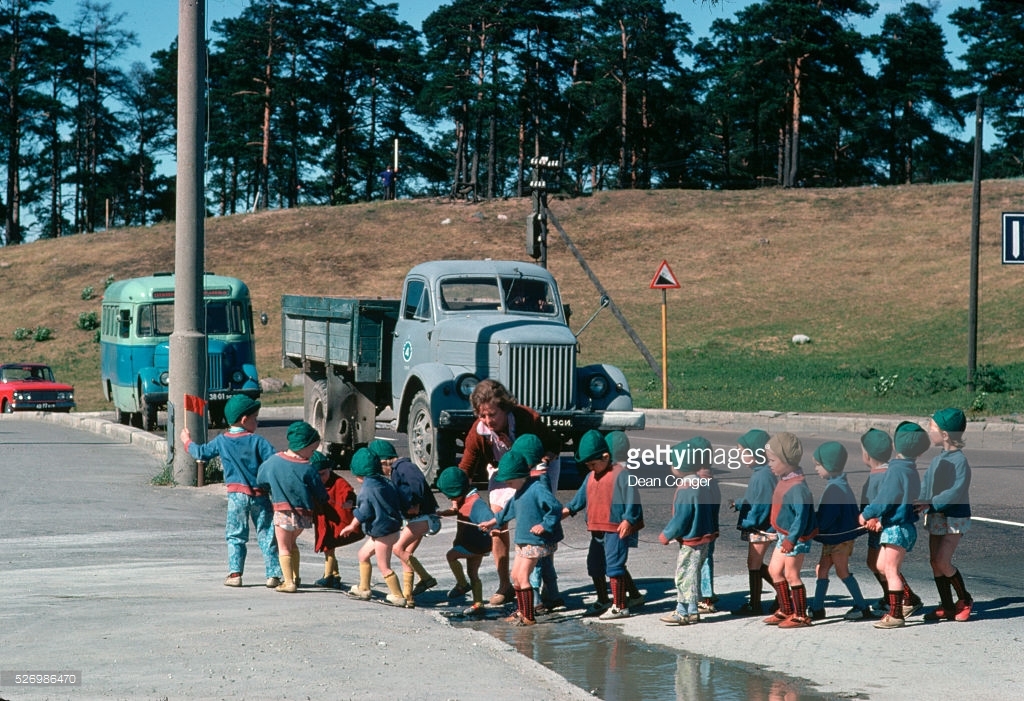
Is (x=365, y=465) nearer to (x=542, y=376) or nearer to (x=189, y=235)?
(x=189, y=235)

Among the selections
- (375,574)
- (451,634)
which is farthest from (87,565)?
(451,634)

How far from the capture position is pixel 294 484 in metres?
8.60

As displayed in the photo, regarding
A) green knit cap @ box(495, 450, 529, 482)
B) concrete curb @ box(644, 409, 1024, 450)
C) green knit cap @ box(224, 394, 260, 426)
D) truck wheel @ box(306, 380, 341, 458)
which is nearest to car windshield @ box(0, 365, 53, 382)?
truck wheel @ box(306, 380, 341, 458)

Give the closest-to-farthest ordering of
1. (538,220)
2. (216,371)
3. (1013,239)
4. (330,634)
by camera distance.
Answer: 1. (330,634)
2. (1013,239)
3. (216,371)
4. (538,220)

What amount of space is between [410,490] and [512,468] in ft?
2.61

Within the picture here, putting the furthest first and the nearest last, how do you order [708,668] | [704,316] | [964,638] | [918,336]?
[704,316]
[918,336]
[964,638]
[708,668]

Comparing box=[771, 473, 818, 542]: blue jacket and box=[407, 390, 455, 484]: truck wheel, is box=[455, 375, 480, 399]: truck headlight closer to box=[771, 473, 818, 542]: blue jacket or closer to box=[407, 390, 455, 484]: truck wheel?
box=[407, 390, 455, 484]: truck wheel

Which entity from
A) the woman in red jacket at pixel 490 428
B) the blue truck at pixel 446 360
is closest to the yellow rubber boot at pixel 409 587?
the woman in red jacket at pixel 490 428

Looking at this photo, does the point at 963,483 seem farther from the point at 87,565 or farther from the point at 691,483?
the point at 87,565

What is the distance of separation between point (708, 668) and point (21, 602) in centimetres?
437

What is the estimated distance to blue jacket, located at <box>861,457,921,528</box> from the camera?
776 centimetres

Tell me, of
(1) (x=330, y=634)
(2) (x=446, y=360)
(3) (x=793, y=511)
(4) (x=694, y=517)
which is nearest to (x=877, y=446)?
(3) (x=793, y=511)

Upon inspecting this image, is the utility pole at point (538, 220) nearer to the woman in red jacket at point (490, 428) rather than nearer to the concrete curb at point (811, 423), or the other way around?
the concrete curb at point (811, 423)

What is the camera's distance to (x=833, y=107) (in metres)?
76.4
